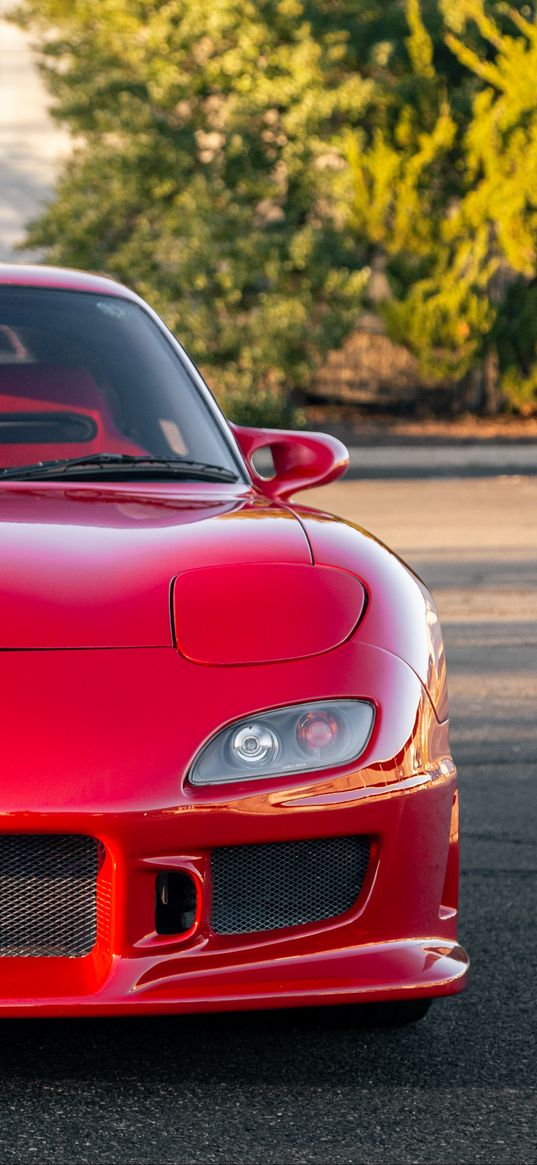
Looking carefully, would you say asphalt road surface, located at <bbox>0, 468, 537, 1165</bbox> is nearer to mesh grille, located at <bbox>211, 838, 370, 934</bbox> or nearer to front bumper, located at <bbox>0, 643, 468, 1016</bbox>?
front bumper, located at <bbox>0, 643, 468, 1016</bbox>

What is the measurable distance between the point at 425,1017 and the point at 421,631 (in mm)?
800

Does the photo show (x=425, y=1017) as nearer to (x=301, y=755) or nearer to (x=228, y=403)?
(x=301, y=755)

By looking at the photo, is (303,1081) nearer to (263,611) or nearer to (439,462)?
(263,611)

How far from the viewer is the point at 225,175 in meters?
21.3

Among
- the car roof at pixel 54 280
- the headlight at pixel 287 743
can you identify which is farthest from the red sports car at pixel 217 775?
the car roof at pixel 54 280

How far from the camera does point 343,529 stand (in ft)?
12.4

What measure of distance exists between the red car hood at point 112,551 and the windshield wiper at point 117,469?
0.25ft

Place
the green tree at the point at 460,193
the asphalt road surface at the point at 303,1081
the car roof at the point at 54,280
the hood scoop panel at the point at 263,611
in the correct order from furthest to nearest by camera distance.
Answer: the green tree at the point at 460,193 → the car roof at the point at 54,280 → the hood scoop panel at the point at 263,611 → the asphalt road surface at the point at 303,1081

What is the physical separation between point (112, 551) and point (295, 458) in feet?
4.10

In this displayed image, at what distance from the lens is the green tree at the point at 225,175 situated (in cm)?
2062

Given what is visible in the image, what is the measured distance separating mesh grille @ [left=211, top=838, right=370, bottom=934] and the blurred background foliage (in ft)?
58.0

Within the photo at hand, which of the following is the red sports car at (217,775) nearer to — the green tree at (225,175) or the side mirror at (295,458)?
the side mirror at (295,458)

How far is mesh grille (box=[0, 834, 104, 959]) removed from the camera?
294cm

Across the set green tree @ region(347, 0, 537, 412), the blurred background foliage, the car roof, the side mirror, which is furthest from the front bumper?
green tree @ region(347, 0, 537, 412)
